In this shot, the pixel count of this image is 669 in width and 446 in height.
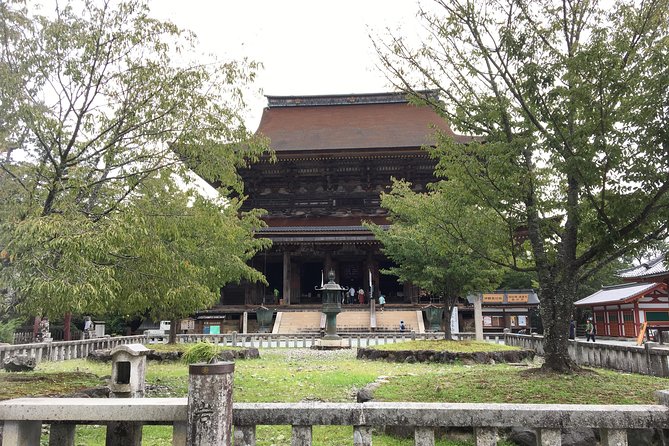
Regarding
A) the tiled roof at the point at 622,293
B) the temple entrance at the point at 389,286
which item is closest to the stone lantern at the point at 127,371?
the tiled roof at the point at 622,293

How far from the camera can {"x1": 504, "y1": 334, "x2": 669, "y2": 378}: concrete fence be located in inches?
448

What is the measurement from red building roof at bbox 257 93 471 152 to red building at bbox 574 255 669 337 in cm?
1255

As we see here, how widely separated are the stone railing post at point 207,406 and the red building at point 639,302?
2555cm

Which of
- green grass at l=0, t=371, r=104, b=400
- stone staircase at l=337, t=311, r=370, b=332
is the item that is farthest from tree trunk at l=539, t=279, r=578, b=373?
stone staircase at l=337, t=311, r=370, b=332

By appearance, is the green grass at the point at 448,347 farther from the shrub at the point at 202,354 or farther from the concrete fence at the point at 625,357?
the shrub at the point at 202,354

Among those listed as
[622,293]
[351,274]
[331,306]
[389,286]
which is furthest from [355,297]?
[622,293]

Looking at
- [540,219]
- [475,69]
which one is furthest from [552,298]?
[475,69]

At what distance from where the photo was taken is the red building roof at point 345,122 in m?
33.3

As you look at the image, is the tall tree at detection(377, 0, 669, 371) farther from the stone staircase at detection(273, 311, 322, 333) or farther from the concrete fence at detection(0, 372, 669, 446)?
Answer: the stone staircase at detection(273, 311, 322, 333)

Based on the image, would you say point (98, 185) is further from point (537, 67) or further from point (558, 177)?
point (558, 177)

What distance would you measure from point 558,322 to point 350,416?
18.6ft

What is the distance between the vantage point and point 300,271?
33875 mm

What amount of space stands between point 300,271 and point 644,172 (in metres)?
28.3

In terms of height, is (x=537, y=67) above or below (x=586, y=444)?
above
